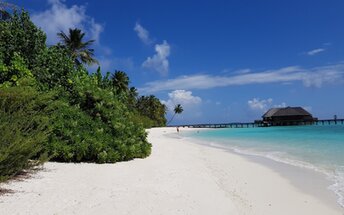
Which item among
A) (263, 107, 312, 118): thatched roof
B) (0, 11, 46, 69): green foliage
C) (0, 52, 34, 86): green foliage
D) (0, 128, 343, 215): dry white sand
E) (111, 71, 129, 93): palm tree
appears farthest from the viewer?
(263, 107, 312, 118): thatched roof

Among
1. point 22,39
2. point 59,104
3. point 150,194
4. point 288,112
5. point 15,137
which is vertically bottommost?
point 150,194

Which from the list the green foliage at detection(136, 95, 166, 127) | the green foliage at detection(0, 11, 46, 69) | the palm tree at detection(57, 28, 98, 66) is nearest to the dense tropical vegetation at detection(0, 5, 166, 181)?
the green foliage at detection(0, 11, 46, 69)

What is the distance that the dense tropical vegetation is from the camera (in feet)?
31.1

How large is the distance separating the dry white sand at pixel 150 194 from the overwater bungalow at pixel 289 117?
70.5m

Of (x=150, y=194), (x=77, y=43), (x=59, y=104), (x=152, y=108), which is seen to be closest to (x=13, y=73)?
(x=59, y=104)

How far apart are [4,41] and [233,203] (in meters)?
10.6

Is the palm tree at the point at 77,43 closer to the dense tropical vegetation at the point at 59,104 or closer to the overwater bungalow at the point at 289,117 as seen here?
the dense tropical vegetation at the point at 59,104

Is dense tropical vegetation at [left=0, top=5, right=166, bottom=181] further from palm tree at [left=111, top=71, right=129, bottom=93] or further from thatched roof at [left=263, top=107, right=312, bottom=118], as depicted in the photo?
thatched roof at [left=263, top=107, right=312, bottom=118]

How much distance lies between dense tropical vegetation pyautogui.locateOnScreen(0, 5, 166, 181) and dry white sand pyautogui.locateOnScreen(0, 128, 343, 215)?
0.89m

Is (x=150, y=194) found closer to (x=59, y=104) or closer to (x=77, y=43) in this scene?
(x=59, y=104)

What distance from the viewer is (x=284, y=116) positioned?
77.4 metres

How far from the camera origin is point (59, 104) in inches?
440

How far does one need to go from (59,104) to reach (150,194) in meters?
5.70

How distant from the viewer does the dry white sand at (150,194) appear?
5809 millimetres
